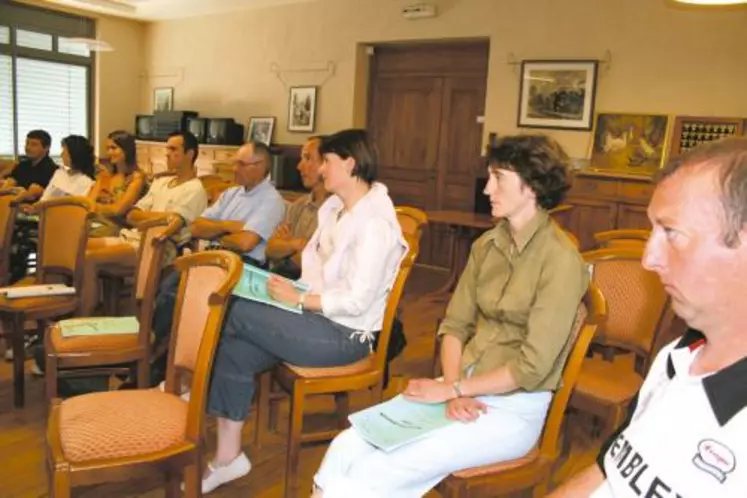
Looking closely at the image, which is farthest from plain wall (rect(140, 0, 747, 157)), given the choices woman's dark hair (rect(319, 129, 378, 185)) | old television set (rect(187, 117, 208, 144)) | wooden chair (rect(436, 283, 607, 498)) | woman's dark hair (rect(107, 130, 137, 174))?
wooden chair (rect(436, 283, 607, 498))

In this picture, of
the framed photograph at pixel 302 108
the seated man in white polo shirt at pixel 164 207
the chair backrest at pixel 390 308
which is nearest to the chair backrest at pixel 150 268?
the chair backrest at pixel 390 308

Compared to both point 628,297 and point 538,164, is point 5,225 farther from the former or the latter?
point 628,297

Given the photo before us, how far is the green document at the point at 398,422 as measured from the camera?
1.50 m

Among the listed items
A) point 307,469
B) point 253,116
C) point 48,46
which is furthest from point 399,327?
point 48,46

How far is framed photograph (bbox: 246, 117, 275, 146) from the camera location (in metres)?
8.27

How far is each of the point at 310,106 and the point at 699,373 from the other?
24.1 ft

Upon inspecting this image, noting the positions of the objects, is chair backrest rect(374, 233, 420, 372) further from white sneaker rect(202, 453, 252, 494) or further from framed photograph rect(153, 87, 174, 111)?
framed photograph rect(153, 87, 174, 111)

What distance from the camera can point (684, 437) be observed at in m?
0.86

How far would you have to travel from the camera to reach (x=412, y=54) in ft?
23.7

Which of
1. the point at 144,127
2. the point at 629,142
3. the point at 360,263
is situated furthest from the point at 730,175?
the point at 144,127

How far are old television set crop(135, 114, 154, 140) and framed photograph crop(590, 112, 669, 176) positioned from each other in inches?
246

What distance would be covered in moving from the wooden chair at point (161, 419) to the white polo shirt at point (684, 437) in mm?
1052

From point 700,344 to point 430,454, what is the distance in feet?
2.40

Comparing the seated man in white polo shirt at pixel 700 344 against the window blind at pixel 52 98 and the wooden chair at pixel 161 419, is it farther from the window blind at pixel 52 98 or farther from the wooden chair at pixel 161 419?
the window blind at pixel 52 98
